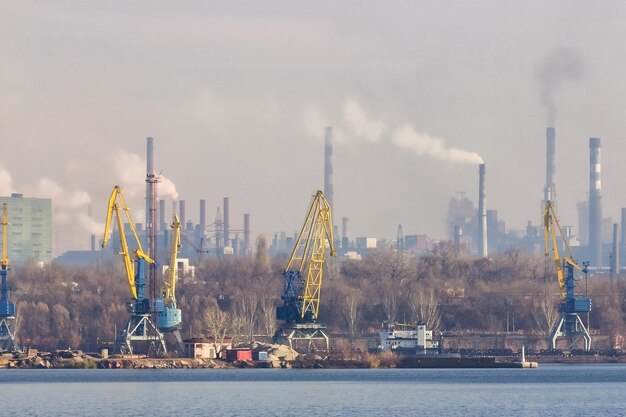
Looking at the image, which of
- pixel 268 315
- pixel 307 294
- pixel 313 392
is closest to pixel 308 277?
pixel 307 294

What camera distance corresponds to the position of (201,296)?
445 feet

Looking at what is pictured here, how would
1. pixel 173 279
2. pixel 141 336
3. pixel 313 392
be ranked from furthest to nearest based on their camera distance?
1. pixel 173 279
2. pixel 141 336
3. pixel 313 392

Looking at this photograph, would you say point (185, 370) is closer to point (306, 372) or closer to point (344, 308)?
Result: point (306, 372)

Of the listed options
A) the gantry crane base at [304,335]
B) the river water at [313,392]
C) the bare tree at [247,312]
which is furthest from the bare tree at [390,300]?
the river water at [313,392]

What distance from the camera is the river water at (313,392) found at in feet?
202

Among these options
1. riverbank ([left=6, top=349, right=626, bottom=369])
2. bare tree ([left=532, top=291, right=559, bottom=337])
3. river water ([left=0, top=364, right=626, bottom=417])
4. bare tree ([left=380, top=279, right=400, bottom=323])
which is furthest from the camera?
bare tree ([left=380, top=279, right=400, bottom=323])

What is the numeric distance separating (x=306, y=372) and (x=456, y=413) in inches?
1467

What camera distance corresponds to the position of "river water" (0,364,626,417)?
61438 mm

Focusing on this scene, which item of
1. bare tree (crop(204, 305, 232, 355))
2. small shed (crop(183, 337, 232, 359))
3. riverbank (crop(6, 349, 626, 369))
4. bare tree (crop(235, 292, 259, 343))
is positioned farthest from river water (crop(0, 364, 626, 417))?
bare tree (crop(235, 292, 259, 343))

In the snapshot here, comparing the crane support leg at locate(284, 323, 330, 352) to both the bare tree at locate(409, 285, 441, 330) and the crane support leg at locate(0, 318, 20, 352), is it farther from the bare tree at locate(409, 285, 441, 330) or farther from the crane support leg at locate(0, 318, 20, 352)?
Answer: the crane support leg at locate(0, 318, 20, 352)

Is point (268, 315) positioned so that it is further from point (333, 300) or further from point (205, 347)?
point (205, 347)

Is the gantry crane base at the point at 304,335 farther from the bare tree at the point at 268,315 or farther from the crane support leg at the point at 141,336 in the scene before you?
the crane support leg at the point at 141,336

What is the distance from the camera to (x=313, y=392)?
2884 inches

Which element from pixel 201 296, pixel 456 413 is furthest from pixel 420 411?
pixel 201 296
